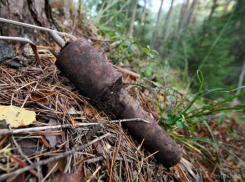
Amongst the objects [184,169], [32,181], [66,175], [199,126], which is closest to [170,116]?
[184,169]

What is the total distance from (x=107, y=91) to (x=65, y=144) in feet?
1.37

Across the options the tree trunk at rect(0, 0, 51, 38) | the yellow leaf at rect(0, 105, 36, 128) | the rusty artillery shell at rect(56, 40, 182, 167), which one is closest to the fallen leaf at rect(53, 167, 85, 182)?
the yellow leaf at rect(0, 105, 36, 128)

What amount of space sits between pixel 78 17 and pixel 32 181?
92.4 inches

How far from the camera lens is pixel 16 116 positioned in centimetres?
76

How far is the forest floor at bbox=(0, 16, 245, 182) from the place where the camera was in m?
0.67

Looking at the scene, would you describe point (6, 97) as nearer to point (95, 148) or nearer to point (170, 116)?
point (95, 148)

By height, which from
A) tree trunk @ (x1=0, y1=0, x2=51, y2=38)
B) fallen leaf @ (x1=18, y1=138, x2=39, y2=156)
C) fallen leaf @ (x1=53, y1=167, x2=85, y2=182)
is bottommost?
fallen leaf @ (x1=53, y1=167, x2=85, y2=182)

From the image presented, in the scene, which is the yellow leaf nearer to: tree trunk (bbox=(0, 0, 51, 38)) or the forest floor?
the forest floor

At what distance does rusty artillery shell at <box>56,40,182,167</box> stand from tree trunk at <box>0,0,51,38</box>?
62cm

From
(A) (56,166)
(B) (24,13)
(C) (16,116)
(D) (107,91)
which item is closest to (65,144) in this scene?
(A) (56,166)

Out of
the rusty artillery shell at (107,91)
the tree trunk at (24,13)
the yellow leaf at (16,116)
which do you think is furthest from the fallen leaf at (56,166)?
the tree trunk at (24,13)

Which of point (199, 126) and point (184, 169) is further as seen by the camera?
point (199, 126)

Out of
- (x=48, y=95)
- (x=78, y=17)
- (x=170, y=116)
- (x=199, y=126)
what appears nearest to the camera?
(x=48, y=95)

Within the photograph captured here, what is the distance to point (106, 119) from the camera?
3.66 feet
